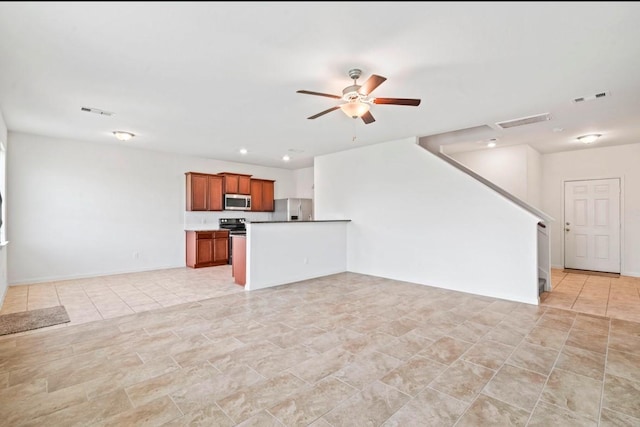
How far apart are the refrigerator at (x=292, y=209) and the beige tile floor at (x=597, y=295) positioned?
5.79 metres

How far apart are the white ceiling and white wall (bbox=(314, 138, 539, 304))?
41.7 inches

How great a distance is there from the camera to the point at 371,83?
2.71 m

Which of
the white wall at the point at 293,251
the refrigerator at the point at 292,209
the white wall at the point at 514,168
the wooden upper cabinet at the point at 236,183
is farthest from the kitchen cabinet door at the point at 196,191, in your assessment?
the white wall at the point at 514,168

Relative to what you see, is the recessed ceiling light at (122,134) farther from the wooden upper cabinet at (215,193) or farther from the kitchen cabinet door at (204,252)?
the kitchen cabinet door at (204,252)

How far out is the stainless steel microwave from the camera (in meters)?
7.72

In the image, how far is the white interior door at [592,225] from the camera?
618 centimetres

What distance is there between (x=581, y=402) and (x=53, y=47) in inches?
185

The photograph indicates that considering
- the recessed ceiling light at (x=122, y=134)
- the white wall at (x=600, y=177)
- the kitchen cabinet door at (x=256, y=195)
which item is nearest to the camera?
the recessed ceiling light at (x=122, y=134)

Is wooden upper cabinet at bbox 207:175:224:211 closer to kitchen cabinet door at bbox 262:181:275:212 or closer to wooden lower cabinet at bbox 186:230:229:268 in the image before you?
wooden lower cabinet at bbox 186:230:229:268

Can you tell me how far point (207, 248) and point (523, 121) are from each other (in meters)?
6.54

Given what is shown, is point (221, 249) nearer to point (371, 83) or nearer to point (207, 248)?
point (207, 248)

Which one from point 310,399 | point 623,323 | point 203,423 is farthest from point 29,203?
point 623,323

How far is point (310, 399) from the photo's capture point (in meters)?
2.06

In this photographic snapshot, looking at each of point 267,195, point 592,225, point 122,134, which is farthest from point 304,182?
point 592,225
